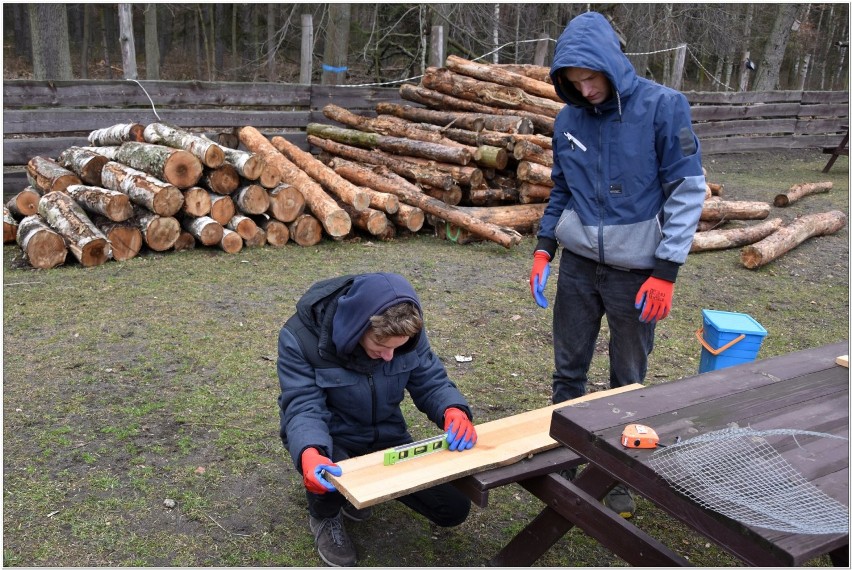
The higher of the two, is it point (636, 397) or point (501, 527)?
point (636, 397)

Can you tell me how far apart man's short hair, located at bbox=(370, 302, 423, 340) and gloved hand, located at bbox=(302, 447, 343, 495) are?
46cm

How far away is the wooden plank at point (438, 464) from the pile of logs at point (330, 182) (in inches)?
195

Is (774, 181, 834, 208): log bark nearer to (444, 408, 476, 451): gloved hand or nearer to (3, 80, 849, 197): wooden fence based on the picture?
(3, 80, 849, 197): wooden fence

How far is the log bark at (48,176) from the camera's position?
764cm

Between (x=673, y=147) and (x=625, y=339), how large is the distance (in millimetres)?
867

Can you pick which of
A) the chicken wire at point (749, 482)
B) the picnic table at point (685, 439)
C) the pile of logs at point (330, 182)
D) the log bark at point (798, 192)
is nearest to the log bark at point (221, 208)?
the pile of logs at point (330, 182)

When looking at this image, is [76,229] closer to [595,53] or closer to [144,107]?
[144,107]

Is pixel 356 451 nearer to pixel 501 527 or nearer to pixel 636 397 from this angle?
pixel 501 527

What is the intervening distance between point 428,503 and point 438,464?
0.47 meters

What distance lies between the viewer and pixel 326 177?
859 centimetres

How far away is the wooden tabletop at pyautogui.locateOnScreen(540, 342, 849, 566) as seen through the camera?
1863 mm

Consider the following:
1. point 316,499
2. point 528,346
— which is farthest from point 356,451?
point 528,346

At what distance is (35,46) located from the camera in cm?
1205

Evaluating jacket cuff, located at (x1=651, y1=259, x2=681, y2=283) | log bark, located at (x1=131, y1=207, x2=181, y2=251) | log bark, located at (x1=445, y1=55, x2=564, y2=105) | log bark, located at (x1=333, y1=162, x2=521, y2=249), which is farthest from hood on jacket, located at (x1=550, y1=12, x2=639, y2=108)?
log bark, located at (x1=445, y1=55, x2=564, y2=105)
